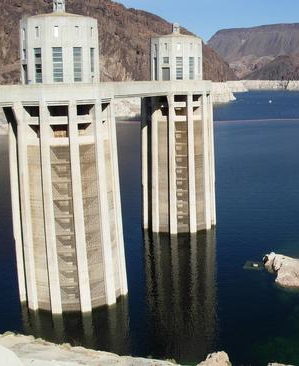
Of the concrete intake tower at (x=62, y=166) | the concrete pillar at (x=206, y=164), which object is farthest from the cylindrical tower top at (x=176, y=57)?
the concrete intake tower at (x=62, y=166)

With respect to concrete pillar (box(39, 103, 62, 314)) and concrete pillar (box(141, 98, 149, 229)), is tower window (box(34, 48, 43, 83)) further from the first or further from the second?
concrete pillar (box(141, 98, 149, 229))

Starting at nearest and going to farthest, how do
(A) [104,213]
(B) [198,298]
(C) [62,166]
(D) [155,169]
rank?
(C) [62,166]
(A) [104,213]
(B) [198,298]
(D) [155,169]

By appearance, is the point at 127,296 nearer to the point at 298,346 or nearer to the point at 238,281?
the point at 238,281

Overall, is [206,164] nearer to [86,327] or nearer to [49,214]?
[49,214]

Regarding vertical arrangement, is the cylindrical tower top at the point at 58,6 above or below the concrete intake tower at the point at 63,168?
above

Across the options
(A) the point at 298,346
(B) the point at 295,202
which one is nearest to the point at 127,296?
(A) the point at 298,346

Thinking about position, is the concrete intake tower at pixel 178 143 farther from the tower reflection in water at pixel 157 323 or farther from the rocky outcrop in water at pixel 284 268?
the rocky outcrop in water at pixel 284 268

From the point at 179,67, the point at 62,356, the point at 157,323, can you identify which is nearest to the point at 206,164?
the point at 179,67
